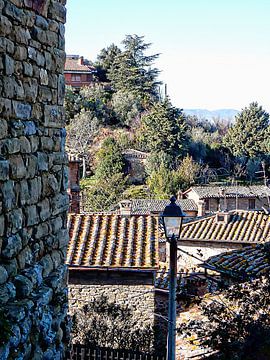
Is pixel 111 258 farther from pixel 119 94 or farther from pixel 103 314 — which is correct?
pixel 119 94

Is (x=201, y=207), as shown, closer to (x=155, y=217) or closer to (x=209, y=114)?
(x=155, y=217)

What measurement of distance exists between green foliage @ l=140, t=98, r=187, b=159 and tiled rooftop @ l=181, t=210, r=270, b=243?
14.8 m

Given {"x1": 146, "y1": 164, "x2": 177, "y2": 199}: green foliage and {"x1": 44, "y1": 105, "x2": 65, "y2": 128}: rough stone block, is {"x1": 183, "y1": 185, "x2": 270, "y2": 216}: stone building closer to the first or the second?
{"x1": 146, "y1": 164, "x2": 177, "y2": 199}: green foliage

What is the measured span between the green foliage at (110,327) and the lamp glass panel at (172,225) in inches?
189

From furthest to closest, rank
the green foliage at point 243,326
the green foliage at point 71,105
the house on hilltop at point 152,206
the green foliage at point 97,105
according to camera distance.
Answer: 1. the green foliage at point 97,105
2. the green foliage at point 71,105
3. the house on hilltop at point 152,206
4. the green foliage at point 243,326

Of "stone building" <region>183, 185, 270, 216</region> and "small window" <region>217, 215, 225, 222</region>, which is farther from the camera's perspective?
"stone building" <region>183, 185, 270, 216</region>

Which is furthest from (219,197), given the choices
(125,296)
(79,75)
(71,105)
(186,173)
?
(79,75)

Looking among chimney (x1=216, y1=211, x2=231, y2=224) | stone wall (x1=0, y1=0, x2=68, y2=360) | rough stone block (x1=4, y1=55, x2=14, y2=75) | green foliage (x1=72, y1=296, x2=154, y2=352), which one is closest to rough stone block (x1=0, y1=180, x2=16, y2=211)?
stone wall (x1=0, y1=0, x2=68, y2=360)

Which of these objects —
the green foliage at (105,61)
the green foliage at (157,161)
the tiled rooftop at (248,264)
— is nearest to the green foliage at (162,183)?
the green foliage at (157,161)

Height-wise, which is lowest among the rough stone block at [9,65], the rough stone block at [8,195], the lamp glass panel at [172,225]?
the lamp glass panel at [172,225]

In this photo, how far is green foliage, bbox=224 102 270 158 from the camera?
3962cm

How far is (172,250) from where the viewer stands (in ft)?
16.2

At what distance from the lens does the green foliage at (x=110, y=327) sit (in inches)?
368

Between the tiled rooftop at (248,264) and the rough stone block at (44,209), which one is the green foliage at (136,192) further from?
the rough stone block at (44,209)
